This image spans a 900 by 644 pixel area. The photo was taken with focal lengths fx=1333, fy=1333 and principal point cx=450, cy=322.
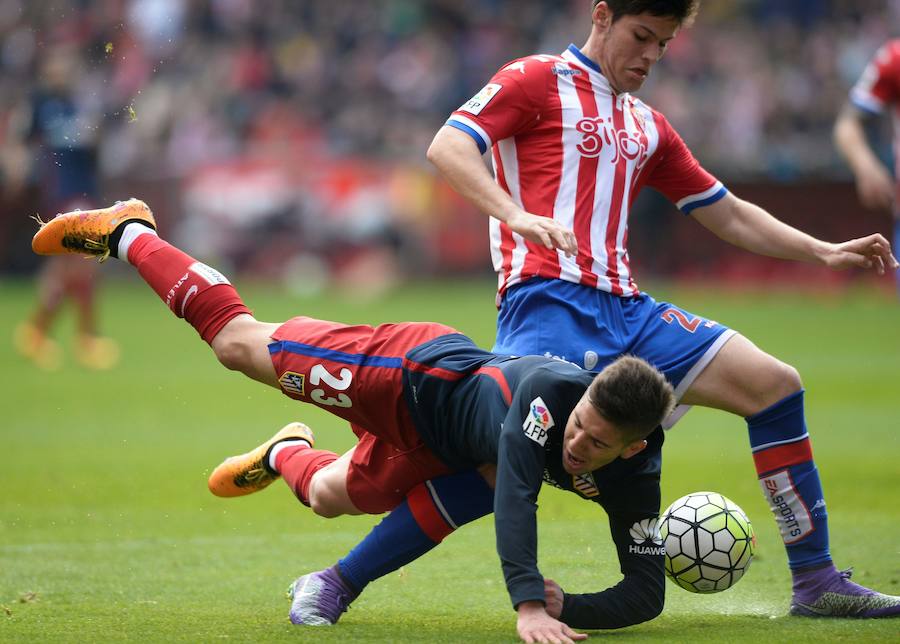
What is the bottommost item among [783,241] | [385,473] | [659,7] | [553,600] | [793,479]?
[553,600]

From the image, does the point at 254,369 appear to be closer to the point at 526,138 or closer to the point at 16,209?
the point at 526,138

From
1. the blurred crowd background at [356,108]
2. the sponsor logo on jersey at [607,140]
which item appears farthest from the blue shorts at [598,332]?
the blurred crowd background at [356,108]

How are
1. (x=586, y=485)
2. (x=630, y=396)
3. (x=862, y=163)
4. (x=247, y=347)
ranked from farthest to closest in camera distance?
(x=862, y=163), (x=247, y=347), (x=586, y=485), (x=630, y=396)

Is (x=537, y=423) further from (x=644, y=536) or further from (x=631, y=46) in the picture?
(x=631, y=46)

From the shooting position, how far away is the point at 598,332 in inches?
201

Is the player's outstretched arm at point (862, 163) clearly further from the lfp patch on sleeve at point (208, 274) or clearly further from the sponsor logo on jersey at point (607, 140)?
the lfp patch on sleeve at point (208, 274)

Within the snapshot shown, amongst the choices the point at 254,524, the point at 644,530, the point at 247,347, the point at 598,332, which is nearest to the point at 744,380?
the point at 598,332

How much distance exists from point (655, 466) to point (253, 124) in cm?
1875

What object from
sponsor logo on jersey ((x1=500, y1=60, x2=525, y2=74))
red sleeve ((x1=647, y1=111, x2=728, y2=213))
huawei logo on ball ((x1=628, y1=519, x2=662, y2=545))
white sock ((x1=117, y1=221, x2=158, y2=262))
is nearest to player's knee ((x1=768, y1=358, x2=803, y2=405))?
huawei logo on ball ((x1=628, y1=519, x2=662, y2=545))

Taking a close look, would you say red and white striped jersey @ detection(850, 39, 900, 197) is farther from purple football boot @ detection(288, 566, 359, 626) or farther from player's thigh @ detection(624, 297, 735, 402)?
purple football boot @ detection(288, 566, 359, 626)

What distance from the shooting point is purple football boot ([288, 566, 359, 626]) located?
4.75 metres

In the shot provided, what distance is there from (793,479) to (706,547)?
1.49 ft

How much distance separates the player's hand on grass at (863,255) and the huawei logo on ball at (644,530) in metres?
1.38

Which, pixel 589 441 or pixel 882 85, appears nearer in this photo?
pixel 589 441
